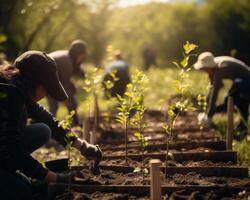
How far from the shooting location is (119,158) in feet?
17.6

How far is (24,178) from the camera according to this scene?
401 cm

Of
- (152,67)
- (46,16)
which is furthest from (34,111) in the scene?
(152,67)

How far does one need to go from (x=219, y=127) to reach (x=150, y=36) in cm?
3540

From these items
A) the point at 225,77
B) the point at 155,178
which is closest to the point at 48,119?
the point at 155,178

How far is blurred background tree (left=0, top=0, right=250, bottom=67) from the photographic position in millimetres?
18375

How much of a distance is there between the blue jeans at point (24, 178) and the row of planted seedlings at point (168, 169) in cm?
29

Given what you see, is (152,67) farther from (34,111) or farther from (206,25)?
(34,111)

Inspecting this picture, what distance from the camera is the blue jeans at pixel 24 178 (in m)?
3.71

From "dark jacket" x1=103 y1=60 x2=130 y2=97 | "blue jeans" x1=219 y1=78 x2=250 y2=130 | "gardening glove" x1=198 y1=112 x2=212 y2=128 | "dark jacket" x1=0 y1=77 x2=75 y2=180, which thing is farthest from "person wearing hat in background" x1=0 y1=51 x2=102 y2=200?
"dark jacket" x1=103 y1=60 x2=130 y2=97

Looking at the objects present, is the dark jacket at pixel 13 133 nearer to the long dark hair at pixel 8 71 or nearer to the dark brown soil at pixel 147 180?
the long dark hair at pixel 8 71

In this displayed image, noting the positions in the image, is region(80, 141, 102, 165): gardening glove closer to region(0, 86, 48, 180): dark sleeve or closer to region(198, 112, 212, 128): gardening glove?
region(0, 86, 48, 180): dark sleeve

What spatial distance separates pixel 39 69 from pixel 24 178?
100 cm

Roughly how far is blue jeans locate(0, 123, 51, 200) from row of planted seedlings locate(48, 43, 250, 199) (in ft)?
0.94

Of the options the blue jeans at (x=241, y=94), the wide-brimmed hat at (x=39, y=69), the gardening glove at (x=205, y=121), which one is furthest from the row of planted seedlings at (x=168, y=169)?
the blue jeans at (x=241, y=94)
